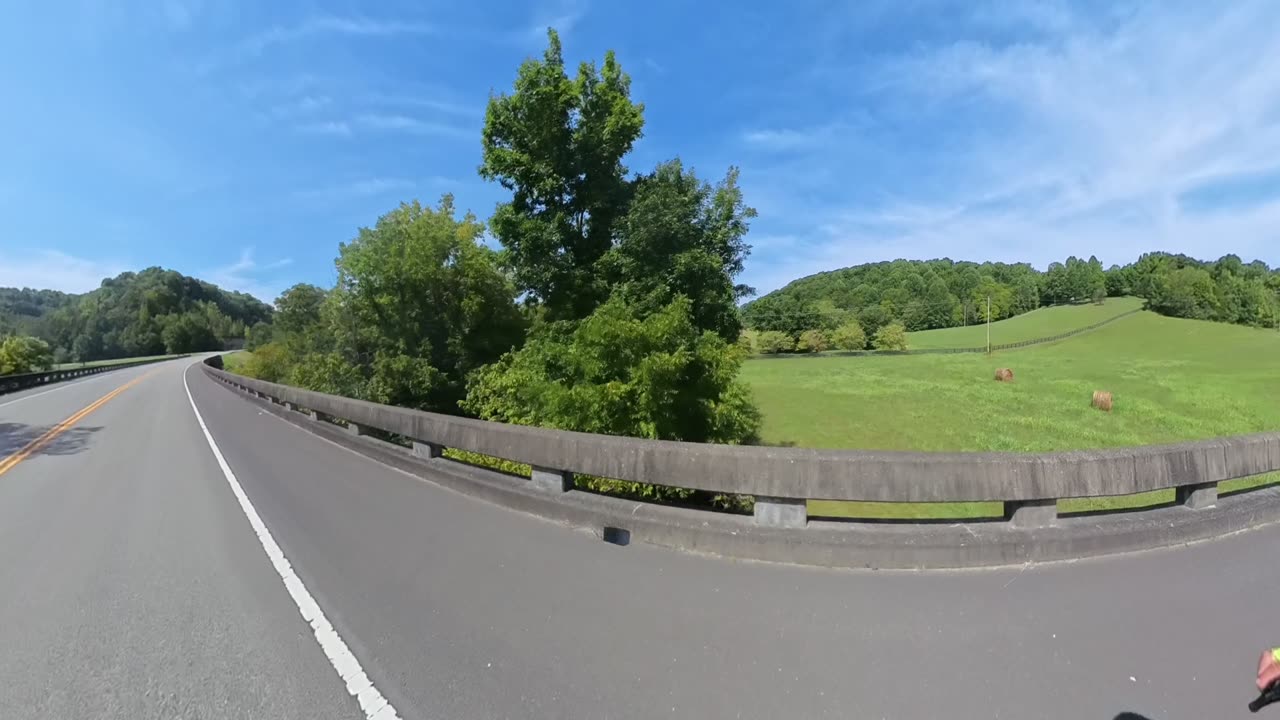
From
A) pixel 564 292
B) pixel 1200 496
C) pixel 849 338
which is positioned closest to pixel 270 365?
pixel 564 292

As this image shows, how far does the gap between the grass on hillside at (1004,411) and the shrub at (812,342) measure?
184 ft

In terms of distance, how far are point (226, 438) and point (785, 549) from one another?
45.6 feet

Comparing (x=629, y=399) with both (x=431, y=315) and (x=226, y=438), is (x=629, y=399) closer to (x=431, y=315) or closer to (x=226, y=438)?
(x=226, y=438)

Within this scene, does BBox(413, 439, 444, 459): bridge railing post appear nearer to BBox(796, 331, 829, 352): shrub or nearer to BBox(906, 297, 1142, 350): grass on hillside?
BBox(906, 297, 1142, 350): grass on hillside

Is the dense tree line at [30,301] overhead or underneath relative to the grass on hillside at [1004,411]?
overhead

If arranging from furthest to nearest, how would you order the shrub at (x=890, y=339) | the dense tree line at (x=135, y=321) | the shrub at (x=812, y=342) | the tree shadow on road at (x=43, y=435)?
the dense tree line at (x=135, y=321) < the shrub at (x=812, y=342) < the shrub at (x=890, y=339) < the tree shadow on road at (x=43, y=435)

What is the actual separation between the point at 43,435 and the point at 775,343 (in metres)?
87.4

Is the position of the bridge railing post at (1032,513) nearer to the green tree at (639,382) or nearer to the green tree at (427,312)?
the green tree at (639,382)

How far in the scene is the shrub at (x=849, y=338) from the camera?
299 ft

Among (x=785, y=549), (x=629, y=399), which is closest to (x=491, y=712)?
(x=785, y=549)

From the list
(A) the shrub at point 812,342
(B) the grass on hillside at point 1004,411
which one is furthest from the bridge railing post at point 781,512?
(A) the shrub at point 812,342

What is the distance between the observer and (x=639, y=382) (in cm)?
1193

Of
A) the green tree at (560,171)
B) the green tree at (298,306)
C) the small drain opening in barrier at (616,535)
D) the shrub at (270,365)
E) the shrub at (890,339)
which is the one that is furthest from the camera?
the shrub at (890,339)

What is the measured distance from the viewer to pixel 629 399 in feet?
39.5
